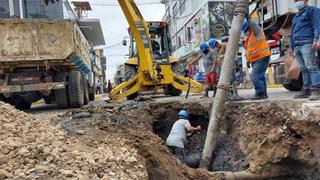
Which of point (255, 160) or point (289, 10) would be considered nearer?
point (255, 160)

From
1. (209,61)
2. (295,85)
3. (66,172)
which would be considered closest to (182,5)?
(209,61)

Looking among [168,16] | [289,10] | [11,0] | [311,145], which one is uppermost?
[168,16]

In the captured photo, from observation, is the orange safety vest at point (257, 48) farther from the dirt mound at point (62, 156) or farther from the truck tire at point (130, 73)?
the truck tire at point (130, 73)

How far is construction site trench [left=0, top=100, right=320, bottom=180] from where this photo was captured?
363 centimetres

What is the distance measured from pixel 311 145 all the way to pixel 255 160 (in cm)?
86

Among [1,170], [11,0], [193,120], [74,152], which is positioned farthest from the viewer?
[11,0]

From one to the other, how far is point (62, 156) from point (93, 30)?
2854cm

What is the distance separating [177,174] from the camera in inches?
200

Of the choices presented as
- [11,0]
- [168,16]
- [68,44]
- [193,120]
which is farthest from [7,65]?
[168,16]

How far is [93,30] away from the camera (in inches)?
1238

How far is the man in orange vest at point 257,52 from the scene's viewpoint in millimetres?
7141

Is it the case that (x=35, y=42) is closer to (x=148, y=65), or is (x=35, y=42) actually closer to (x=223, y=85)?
(x=148, y=65)

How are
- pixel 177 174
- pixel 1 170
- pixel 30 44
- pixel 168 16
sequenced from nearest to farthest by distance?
pixel 1 170, pixel 177 174, pixel 30 44, pixel 168 16

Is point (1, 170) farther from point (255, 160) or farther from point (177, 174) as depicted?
point (255, 160)
